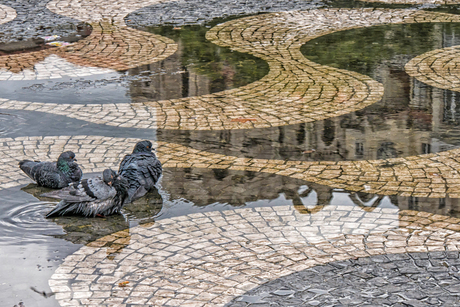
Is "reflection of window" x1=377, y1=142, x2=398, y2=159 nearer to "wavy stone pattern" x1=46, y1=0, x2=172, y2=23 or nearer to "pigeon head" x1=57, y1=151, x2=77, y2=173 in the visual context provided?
"pigeon head" x1=57, y1=151, x2=77, y2=173

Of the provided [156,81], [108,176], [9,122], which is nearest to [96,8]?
[156,81]

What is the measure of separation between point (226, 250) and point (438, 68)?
8.83 metres

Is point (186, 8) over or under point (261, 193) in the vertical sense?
over

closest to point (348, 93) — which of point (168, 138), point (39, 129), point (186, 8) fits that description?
point (168, 138)

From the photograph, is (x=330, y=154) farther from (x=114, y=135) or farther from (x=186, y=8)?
(x=186, y=8)

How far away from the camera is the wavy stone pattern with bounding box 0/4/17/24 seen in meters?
19.2

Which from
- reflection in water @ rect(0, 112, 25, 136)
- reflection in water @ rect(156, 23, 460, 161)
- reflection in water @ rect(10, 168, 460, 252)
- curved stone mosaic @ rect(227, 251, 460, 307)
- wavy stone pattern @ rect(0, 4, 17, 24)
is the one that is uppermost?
wavy stone pattern @ rect(0, 4, 17, 24)

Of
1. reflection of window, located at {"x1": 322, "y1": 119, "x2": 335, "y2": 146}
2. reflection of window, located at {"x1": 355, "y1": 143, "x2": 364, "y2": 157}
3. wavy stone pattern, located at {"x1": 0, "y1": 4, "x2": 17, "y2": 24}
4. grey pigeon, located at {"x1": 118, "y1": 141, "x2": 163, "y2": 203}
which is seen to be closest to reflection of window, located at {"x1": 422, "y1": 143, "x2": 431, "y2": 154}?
reflection of window, located at {"x1": 355, "y1": 143, "x2": 364, "y2": 157}

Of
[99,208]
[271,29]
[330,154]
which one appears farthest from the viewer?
[271,29]

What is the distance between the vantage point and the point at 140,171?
337 inches

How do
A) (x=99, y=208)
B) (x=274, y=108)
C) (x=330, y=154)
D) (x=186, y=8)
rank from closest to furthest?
(x=99, y=208) < (x=330, y=154) < (x=274, y=108) < (x=186, y=8)

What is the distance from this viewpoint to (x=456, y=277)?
635cm

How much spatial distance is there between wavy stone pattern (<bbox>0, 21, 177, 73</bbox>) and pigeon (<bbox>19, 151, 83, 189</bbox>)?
6442mm

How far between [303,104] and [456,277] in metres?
6.38
